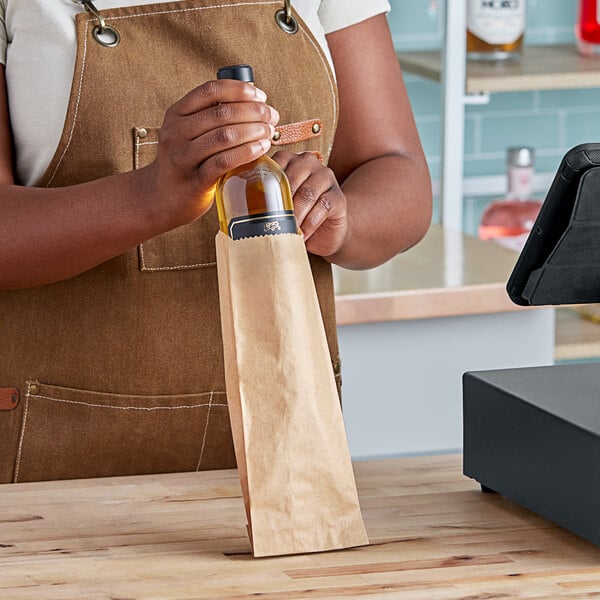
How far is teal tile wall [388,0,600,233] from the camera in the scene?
2682 millimetres

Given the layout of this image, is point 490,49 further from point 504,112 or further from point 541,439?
point 541,439

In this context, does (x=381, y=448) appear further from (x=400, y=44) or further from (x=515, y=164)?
(x=400, y=44)

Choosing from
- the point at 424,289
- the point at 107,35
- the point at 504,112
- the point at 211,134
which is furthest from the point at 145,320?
the point at 504,112

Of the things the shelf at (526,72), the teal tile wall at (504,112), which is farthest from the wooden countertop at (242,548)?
the teal tile wall at (504,112)

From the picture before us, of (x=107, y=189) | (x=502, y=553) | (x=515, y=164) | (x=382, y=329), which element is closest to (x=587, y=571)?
(x=502, y=553)

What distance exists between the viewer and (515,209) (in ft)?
8.02

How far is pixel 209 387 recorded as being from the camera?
1.30 m

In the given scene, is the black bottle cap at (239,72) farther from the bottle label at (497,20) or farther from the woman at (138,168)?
the bottle label at (497,20)

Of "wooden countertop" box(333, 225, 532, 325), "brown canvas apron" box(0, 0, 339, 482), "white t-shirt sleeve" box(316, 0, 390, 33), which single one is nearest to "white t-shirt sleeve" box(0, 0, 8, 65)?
"brown canvas apron" box(0, 0, 339, 482)

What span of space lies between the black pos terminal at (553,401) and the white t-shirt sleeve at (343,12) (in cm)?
47

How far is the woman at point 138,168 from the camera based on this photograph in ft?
4.00

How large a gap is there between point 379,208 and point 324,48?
18 centimetres

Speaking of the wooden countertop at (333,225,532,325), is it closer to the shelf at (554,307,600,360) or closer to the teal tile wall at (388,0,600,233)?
the shelf at (554,307,600,360)

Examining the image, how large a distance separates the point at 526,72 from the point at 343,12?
3.55ft
